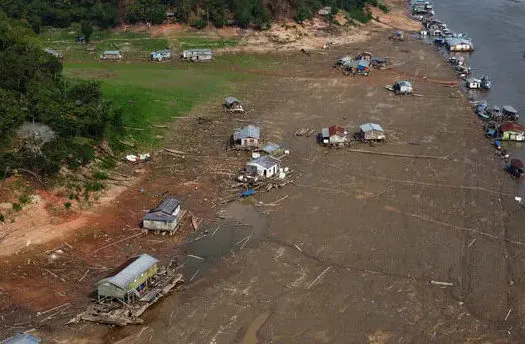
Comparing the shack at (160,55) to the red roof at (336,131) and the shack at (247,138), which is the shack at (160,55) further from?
the red roof at (336,131)

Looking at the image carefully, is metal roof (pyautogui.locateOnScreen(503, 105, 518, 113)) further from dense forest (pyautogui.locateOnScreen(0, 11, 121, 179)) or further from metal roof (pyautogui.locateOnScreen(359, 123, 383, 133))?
dense forest (pyautogui.locateOnScreen(0, 11, 121, 179))

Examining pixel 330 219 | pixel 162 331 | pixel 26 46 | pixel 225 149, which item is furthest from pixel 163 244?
pixel 26 46

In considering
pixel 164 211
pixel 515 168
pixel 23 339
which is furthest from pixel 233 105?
pixel 23 339

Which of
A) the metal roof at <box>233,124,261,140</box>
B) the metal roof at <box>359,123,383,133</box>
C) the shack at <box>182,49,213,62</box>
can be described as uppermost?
the shack at <box>182,49,213,62</box>

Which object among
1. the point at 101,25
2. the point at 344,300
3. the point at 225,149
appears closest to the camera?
the point at 344,300

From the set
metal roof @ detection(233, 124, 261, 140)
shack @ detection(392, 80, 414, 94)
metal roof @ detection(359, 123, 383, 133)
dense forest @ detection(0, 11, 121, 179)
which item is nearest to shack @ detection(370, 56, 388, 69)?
shack @ detection(392, 80, 414, 94)

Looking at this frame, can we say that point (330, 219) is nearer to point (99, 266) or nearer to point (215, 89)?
point (99, 266)
